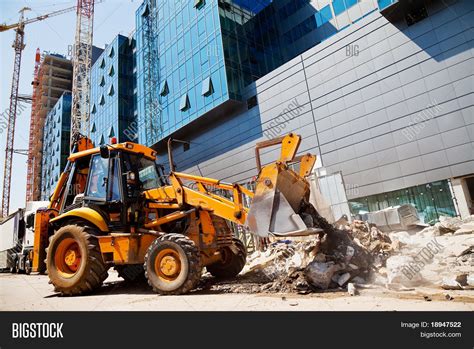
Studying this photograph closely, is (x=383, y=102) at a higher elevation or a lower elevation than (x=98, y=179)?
higher

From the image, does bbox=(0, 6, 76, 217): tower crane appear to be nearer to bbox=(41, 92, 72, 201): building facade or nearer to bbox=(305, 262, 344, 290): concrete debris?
bbox=(41, 92, 72, 201): building facade

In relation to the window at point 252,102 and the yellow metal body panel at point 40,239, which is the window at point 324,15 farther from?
the yellow metal body panel at point 40,239

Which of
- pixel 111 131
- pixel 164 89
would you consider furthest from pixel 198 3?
pixel 111 131

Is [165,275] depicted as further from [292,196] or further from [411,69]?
[411,69]

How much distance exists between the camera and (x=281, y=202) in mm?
4973

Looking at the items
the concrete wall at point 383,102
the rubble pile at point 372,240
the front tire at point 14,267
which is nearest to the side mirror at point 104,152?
the rubble pile at point 372,240

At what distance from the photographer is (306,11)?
2845cm

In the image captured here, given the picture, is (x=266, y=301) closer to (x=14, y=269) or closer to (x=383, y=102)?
(x=383, y=102)

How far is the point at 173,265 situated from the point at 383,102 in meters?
18.7

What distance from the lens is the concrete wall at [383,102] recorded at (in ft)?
54.4

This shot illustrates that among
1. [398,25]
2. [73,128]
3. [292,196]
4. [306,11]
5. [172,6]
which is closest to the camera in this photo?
[292,196]

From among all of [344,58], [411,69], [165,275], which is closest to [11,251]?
[165,275]

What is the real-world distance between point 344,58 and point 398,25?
12.3ft

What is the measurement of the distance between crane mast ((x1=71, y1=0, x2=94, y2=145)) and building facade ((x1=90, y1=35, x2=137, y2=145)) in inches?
96.3
